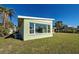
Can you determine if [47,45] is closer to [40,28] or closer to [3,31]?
[40,28]

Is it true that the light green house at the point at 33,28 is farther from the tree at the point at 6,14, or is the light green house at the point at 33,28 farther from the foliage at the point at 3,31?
the foliage at the point at 3,31

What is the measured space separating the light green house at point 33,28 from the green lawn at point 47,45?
0.57 meters

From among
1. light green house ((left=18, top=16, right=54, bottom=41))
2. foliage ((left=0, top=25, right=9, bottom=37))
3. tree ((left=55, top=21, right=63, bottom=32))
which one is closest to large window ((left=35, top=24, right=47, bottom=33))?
light green house ((left=18, top=16, right=54, bottom=41))

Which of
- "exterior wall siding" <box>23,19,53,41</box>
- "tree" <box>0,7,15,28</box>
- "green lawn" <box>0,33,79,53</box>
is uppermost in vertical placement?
"tree" <box>0,7,15,28</box>

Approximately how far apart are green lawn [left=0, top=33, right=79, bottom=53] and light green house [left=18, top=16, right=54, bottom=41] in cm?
57

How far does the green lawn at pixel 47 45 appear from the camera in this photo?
903cm

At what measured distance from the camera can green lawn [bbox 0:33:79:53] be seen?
903 cm

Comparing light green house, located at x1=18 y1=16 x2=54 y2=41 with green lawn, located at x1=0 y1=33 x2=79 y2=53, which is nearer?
green lawn, located at x1=0 y1=33 x2=79 y2=53

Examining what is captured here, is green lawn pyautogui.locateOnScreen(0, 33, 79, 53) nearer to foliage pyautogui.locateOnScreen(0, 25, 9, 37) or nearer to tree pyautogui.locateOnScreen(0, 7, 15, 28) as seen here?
foliage pyautogui.locateOnScreen(0, 25, 9, 37)

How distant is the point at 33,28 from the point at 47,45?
1893 mm

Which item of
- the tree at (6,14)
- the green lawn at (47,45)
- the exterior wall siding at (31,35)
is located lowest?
the green lawn at (47,45)

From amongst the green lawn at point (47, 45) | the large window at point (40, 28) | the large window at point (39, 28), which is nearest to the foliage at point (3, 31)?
the green lawn at point (47, 45)

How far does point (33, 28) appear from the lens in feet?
35.8

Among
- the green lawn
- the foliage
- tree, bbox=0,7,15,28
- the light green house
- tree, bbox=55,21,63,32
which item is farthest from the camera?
the light green house
